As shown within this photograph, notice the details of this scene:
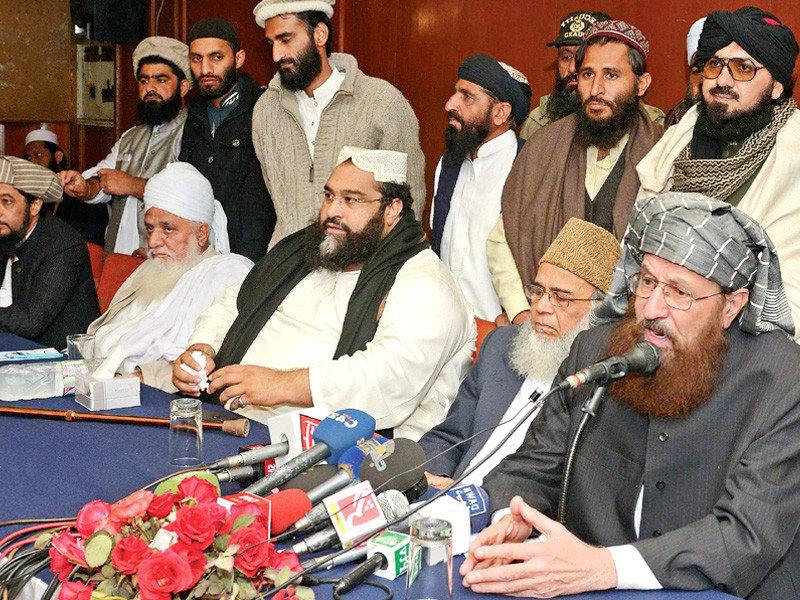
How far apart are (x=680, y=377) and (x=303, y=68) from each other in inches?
124

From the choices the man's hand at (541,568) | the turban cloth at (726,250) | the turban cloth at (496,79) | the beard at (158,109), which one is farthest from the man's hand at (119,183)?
the man's hand at (541,568)

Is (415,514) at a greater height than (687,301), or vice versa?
(687,301)

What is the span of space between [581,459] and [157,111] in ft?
13.9

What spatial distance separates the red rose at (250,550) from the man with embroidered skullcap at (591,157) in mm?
2202

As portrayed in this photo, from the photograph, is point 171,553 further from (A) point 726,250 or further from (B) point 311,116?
(B) point 311,116

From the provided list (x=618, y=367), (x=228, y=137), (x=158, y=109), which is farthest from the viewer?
Result: (x=158, y=109)

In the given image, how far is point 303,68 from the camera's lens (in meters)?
4.75

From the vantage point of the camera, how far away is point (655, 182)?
3275mm

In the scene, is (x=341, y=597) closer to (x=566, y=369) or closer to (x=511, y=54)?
(x=566, y=369)

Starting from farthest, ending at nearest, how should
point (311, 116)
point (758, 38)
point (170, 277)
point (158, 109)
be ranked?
point (158, 109), point (311, 116), point (170, 277), point (758, 38)

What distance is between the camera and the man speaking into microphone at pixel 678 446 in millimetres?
1817

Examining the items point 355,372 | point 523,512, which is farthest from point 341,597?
point 355,372

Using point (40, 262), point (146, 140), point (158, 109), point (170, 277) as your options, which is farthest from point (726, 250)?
point (146, 140)

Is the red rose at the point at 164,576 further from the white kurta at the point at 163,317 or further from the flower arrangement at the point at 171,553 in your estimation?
the white kurta at the point at 163,317
